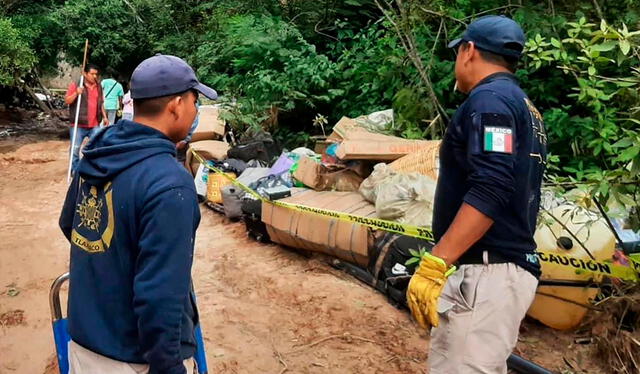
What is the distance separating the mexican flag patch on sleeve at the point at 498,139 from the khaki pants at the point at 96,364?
48.4 inches

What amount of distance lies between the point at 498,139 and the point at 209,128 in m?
6.87

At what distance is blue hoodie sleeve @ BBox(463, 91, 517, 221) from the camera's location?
202 centimetres

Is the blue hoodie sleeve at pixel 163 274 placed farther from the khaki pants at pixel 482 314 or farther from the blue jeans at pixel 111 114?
the blue jeans at pixel 111 114

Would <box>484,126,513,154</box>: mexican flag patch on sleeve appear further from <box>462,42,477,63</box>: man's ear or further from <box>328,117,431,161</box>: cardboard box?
<box>328,117,431,161</box>: cardboard box

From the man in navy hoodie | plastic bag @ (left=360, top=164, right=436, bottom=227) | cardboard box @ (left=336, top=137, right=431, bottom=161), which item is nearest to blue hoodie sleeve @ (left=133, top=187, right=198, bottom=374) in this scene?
the man in navy hoodie

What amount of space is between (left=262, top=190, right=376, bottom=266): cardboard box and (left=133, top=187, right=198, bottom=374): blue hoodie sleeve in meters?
2.93

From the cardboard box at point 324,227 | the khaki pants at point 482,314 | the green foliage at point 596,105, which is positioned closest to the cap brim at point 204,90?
the khaki pants at point 482,314

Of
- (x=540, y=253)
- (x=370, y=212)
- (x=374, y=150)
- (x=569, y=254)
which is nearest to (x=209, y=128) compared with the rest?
(x=374, y=150)

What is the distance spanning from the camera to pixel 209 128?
27.9 ft

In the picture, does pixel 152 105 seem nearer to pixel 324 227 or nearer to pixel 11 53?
pixel 324 227

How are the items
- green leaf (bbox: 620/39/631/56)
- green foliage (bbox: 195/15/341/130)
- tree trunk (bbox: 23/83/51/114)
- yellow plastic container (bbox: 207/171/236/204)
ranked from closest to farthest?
green leaf (bbox: 620/39/631/56)
yellow plastic container (bbox: 207/171/236/204)
green foliage (bbox: 195/15/341/130)
tree trunk (bbox: 23/83/51/114)

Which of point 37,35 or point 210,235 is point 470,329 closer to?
point 210,235

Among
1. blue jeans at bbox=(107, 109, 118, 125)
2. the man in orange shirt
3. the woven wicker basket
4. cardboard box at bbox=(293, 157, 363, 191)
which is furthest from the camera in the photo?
blue jeans at bbox=(107, 109, 118, 125)

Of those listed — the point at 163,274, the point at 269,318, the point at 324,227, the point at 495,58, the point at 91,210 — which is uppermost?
the point at 495,58
